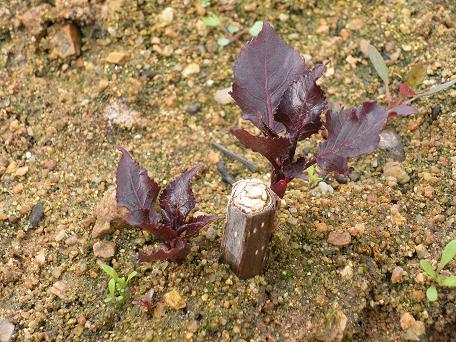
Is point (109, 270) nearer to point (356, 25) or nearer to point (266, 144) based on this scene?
point (266, 144)

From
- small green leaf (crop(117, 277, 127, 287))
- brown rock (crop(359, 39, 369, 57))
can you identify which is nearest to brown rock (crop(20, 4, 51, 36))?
small green leaf (crop(117, 277, 127, 287))

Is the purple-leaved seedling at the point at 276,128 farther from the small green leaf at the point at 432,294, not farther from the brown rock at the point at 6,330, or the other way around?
the brown rock at the point at 6,330

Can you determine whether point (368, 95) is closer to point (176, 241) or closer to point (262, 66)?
point (262, 66)

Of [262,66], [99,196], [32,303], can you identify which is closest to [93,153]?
[99,196]

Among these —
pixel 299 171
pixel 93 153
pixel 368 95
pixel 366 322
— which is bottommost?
pixel 366 322

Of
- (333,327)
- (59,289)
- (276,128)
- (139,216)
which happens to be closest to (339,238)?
(333,327)

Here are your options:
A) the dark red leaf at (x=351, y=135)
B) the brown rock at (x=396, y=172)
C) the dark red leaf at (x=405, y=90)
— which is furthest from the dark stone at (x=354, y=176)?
the dark red leaf at (x=351, y=135)
